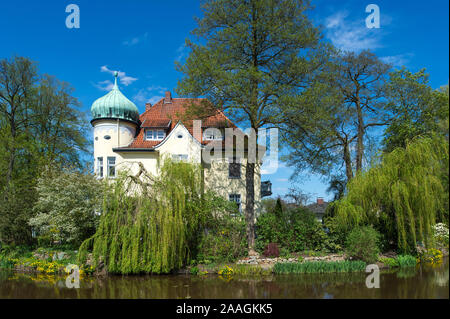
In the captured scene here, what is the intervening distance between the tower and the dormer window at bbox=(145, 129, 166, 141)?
149 cm

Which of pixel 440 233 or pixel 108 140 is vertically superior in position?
pixel 108 140

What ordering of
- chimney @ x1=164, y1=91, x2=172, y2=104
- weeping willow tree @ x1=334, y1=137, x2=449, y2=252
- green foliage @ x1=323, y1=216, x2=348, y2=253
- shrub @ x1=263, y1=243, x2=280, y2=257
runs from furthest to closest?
chimney @ x1=164, y1=91, x2=172, y2=104 < green foliage @ x1=323, y1=216, x2=348, y2=253 < shrub @ x1=263, y1=243, x2=280, y2=257 < weeping willow tree @ x1=334, y1=137, x2=449, y2=252

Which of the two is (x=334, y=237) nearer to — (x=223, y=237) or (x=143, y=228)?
(x=223, y=237)

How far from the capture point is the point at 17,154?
20.3m

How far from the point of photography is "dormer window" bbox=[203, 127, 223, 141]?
20237mm

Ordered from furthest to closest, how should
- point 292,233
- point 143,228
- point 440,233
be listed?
1. point 292,233
2. point 440,233
3. point 143,228

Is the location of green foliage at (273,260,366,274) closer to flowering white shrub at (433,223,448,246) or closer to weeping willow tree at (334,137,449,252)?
weeping willow tree at (334,137,449,252)

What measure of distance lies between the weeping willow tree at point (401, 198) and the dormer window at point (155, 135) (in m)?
13.2

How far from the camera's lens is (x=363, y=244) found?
12.8 metres

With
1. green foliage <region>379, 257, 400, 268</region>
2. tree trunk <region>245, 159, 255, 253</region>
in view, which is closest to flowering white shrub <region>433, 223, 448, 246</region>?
green foliage <region>379, 257, 400, 268</region>

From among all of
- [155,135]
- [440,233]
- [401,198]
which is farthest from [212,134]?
[440,233]

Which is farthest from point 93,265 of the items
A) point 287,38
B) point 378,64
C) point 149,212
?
point 378,64

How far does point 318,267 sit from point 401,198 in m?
5.35

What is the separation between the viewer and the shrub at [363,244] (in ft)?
41.9
